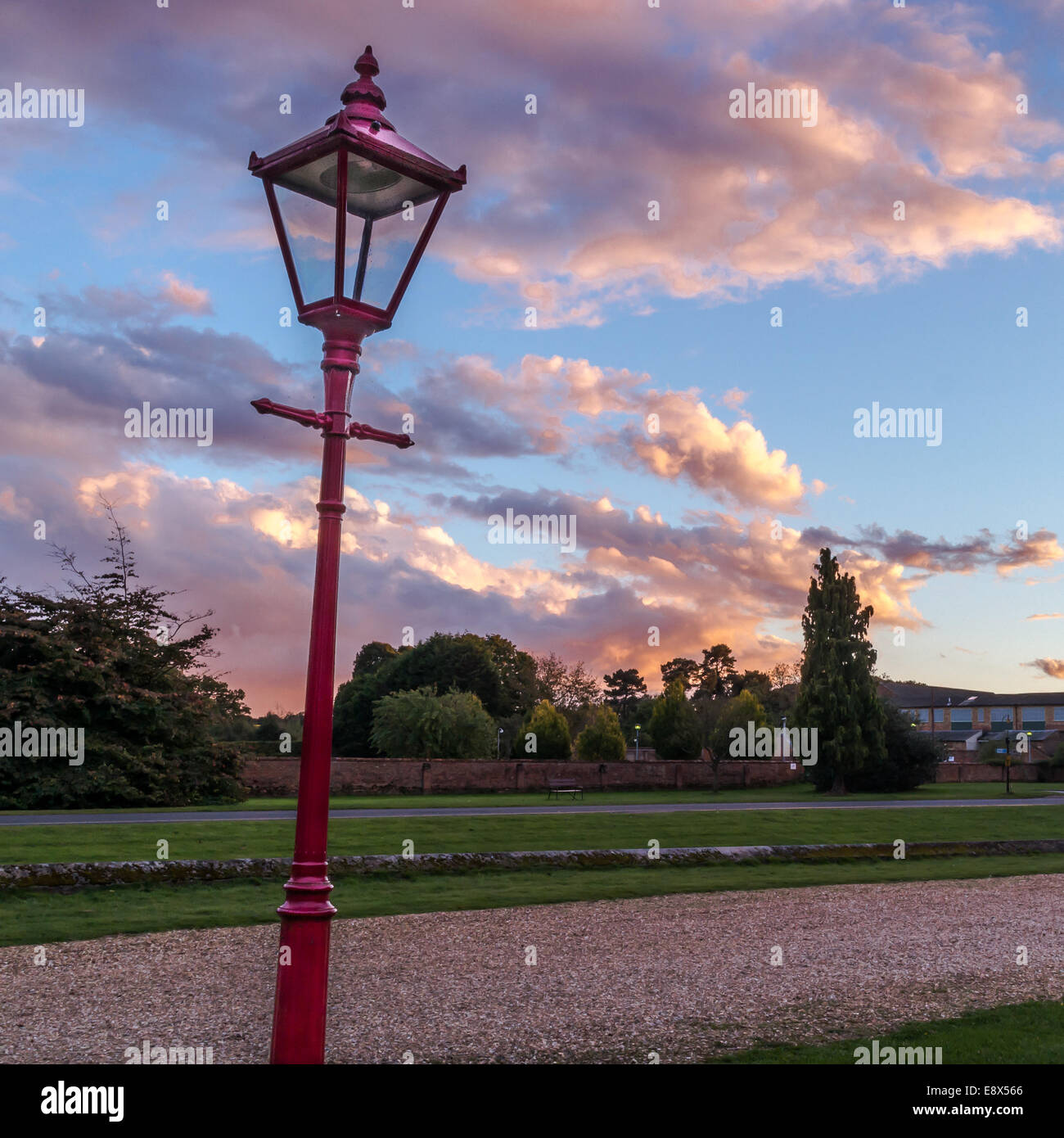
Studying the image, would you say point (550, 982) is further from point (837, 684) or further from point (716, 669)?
point (716, 669)

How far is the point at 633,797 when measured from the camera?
3784 centimetres

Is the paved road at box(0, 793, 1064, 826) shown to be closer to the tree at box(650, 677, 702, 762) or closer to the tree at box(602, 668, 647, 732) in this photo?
the tree at box(650, 677, 702, 762)

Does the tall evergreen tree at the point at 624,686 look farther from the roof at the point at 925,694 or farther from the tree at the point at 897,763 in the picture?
the tree at the point at 897,763

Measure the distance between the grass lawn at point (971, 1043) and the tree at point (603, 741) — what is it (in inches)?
1702

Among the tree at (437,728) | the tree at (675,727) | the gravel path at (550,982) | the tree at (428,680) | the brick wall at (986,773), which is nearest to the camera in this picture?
the gravel path at (550,982)

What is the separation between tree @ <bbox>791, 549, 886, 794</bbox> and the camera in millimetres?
45188

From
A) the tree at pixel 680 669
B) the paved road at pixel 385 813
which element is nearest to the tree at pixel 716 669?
the tree at pixel 680 669

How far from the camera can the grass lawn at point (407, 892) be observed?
1074cm

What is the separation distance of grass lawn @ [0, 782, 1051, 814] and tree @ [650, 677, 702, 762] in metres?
5.57

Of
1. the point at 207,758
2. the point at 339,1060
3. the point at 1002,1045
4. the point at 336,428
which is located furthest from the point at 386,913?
the point at 207,758

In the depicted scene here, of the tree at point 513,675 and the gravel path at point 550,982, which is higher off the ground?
the tree at point 513,675

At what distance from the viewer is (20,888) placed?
39.6 feet
